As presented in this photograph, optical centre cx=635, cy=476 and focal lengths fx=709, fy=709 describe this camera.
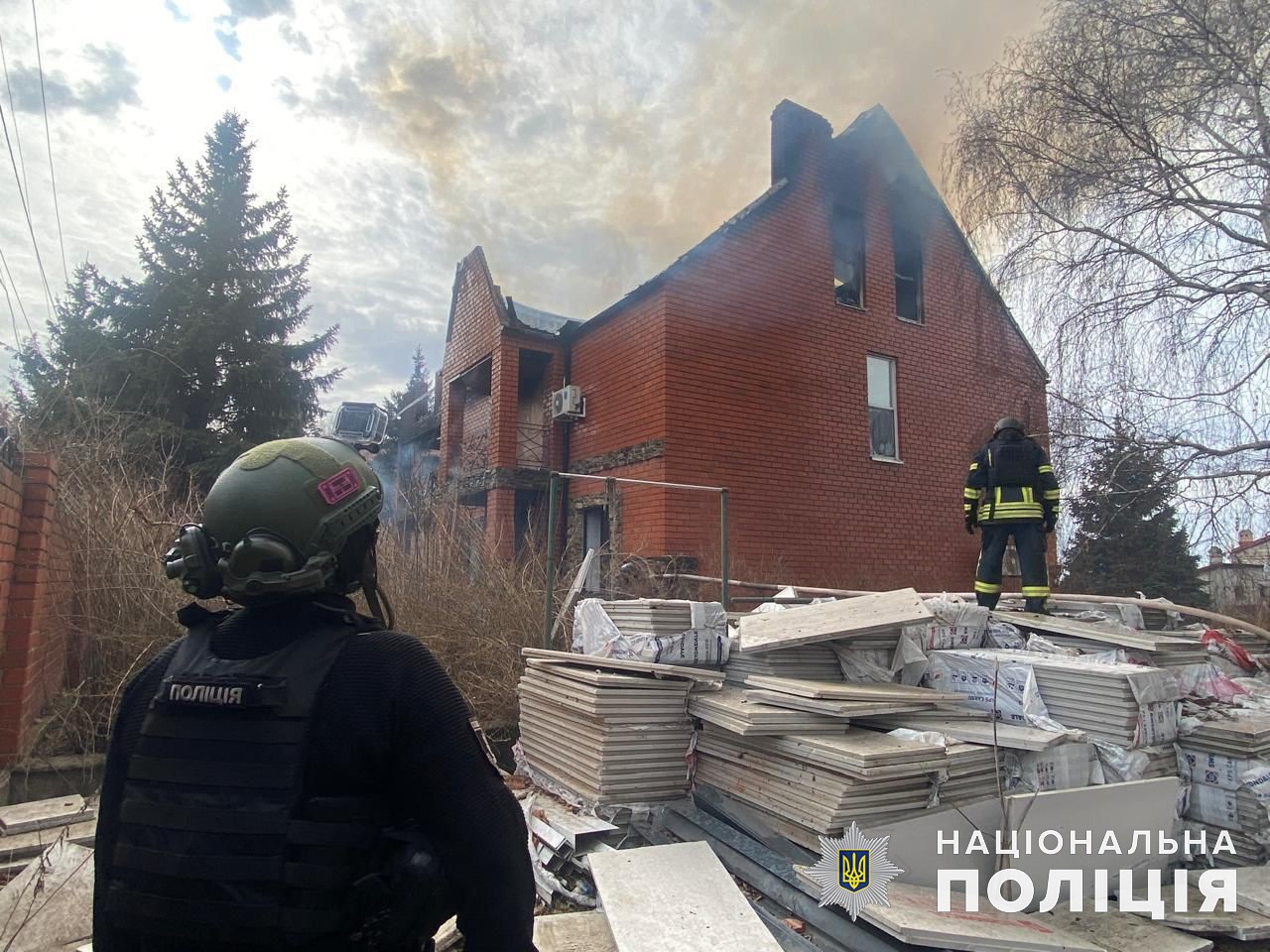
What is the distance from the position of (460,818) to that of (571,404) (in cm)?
1091

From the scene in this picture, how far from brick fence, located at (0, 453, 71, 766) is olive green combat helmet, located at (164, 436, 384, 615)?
11.0 feet

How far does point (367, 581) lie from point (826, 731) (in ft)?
8.82

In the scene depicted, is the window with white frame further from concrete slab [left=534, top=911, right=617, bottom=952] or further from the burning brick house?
concrete slab [left=534, top=911, right=617, bottom=952]

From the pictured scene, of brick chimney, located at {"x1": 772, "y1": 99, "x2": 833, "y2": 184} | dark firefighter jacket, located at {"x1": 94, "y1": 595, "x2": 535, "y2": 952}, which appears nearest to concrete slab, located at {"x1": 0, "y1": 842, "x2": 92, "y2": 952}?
dark firefighter jacket, located at {"x1": 94, "y1": 595, "x2": 535, "y2": 952}

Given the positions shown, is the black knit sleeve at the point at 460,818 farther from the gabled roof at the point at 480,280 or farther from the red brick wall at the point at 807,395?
the gabled roof at the point at 480,280

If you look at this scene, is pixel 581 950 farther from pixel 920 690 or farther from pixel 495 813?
pixel 920 690

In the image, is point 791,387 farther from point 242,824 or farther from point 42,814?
point 242,824

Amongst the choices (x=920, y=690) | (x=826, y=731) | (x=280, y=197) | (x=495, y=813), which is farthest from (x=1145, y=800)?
(x=280, y=197)

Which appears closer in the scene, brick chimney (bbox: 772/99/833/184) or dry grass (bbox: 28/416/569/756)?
dry grass (bbox: 28/416/569/756)

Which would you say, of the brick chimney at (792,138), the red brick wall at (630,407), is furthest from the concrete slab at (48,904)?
the brick chimney at (792,138)

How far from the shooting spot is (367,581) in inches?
63.3

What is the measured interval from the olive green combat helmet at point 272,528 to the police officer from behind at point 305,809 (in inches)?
0.6

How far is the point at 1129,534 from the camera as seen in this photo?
42.1 ft

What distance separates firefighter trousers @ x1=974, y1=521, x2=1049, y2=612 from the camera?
236 inches
